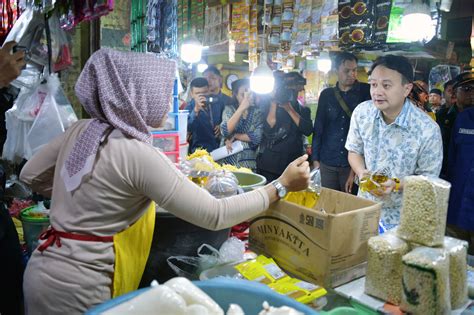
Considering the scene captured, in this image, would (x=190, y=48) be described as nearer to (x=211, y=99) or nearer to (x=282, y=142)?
(x=211, y=99)

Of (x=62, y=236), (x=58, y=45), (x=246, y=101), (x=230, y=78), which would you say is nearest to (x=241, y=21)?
(x=246, y=101)

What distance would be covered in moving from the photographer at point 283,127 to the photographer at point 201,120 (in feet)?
2.11

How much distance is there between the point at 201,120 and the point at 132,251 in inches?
120

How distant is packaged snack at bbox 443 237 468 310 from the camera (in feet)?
4.19

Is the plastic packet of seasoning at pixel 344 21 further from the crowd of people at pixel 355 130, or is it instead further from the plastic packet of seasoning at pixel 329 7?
the crowd of people at pixel 355 130

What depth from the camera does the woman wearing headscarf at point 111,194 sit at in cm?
138

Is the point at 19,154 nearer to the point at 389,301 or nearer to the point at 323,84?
the point at 389,301

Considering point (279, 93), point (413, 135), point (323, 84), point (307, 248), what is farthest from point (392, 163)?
point (323, 84)

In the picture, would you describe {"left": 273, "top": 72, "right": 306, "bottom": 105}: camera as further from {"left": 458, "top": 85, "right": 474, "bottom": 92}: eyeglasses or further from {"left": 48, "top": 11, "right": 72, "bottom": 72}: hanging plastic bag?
{"left": 48, "top": 11, "right": 72, "bottom": 72}: hanging plastic bag

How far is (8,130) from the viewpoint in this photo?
303cm

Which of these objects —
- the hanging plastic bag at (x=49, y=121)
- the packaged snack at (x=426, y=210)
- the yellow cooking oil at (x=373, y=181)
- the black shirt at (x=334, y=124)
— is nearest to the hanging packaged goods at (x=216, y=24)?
the black shirt at (x=334, y=124)

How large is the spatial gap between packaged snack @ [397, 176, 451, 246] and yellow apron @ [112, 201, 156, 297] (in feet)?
2.91

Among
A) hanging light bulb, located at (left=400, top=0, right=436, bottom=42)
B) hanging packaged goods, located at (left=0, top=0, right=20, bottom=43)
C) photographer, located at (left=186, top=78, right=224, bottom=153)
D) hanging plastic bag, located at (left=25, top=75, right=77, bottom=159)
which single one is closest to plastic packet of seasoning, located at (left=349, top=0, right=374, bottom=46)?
hanging light bulb, located at (left=400, top=0, right=436, bottom=42)

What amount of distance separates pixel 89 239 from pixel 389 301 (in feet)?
3.28
